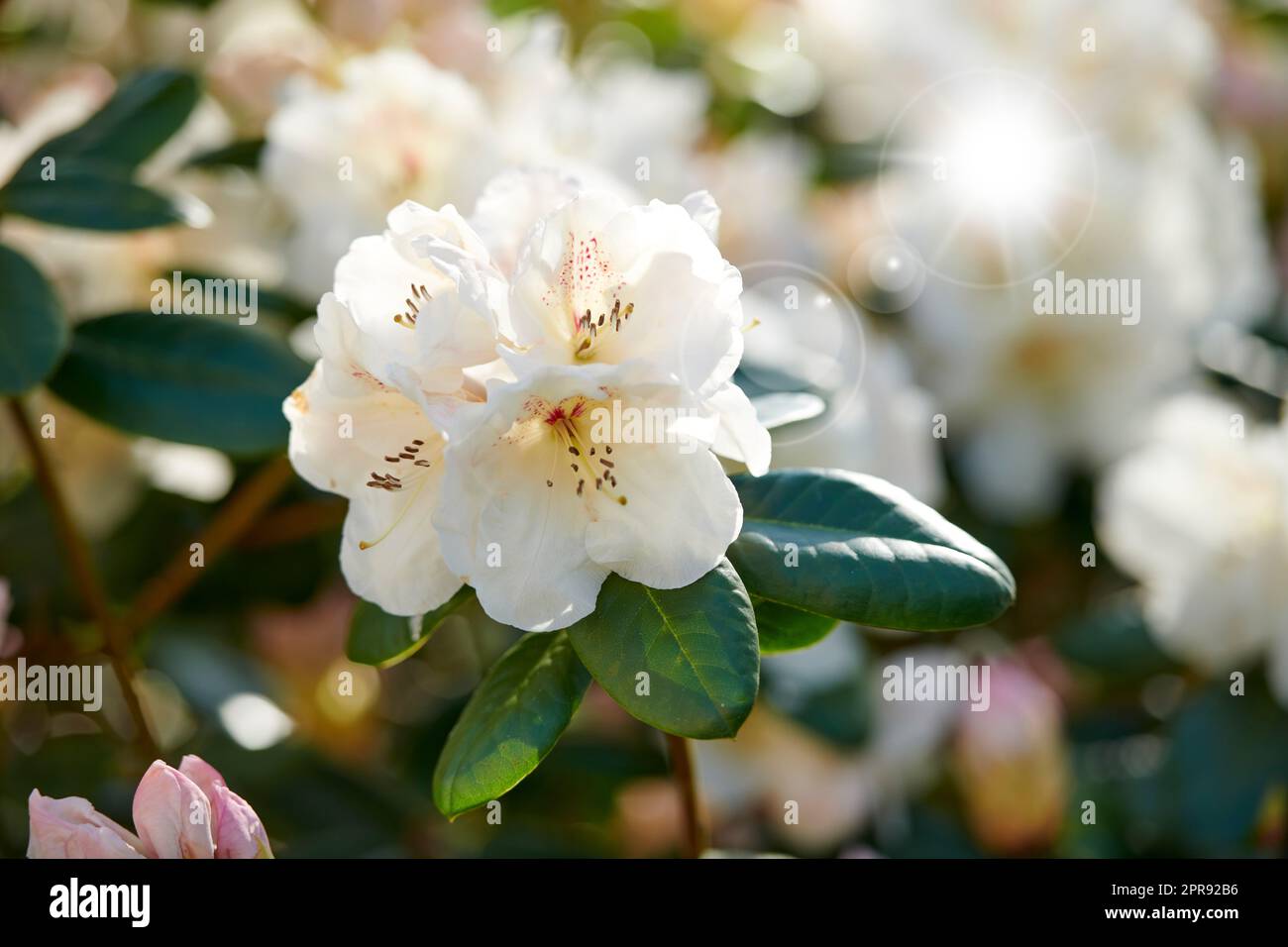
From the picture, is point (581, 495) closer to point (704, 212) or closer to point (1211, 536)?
point (704, 212)

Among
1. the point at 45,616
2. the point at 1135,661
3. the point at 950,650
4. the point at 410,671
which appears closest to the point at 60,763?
the point at 45,616

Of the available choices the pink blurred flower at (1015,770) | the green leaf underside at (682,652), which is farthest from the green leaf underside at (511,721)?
the pink blurred flower at (1015,770)

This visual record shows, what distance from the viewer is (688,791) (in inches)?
29.9

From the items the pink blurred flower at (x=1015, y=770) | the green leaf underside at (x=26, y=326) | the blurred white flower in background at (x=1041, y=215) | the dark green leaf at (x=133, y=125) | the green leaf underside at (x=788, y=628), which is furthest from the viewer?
the blurred white flower in background at (x=1041, y=215)

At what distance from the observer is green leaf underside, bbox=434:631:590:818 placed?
0.63 metres

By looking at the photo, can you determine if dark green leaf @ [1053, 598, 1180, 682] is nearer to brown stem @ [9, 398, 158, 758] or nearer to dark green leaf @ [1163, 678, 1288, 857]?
dark green leaf @ [1163, 678, 1288, 857]

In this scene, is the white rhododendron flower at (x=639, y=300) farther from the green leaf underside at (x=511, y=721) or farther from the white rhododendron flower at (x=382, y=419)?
the green leaf underside at (x=511, y=721)

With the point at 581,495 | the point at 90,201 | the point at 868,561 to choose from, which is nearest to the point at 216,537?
the point at 90,201

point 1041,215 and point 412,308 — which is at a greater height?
point 1041,215

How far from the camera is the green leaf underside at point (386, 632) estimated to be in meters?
0.68

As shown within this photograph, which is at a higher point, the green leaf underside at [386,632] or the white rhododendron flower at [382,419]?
the white rhododendron flower at [382,419]

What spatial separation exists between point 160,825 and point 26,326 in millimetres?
420

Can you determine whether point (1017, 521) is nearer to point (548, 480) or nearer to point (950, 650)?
point (950, 650)

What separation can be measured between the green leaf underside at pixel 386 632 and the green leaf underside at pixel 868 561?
0.16 metres
